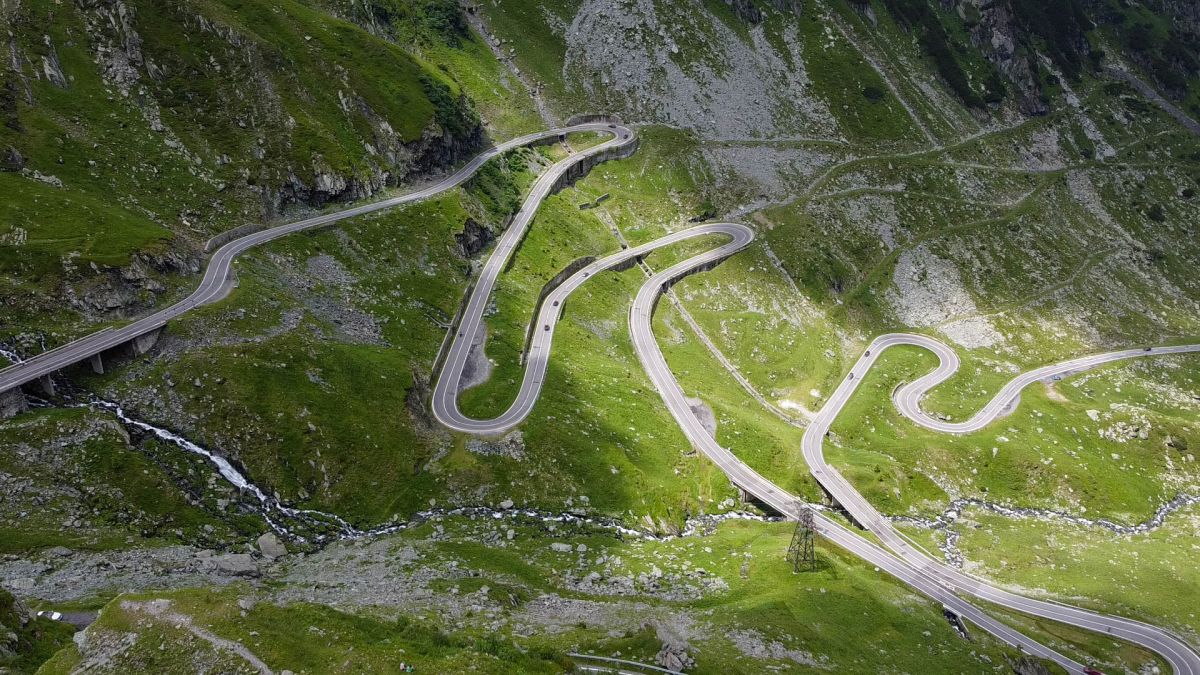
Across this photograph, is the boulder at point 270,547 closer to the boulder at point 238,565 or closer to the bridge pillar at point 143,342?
the boulder at point 238,565

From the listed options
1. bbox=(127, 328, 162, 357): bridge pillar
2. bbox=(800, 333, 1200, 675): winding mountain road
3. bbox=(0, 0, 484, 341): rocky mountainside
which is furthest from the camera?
bbox=(0, 0, 484, 341): rocky mountainside

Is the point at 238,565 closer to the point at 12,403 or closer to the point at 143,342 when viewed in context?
the point at 12,403

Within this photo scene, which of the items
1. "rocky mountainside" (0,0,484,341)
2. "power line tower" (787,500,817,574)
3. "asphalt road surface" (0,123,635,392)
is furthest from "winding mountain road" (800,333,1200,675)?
"rocky mountainside" (0,0,484,341)

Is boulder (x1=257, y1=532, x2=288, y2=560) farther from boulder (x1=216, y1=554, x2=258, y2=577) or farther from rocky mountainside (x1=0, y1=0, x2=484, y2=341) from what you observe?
rocky mountainside (x1=0, y1=0, x2=484, y2=341)

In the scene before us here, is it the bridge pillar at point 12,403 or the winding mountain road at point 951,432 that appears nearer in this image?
the bridge pillar at point 12,403

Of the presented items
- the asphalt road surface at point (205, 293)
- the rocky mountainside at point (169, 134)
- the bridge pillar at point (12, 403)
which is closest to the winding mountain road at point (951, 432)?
the asphalt road surface at point (205, 293)

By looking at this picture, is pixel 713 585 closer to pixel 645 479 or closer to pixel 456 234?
pixel 645 479
